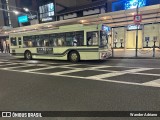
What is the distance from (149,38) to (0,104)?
75.1 ft

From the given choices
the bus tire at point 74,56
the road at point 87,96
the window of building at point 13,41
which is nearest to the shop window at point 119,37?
the bus tire at point 74,56

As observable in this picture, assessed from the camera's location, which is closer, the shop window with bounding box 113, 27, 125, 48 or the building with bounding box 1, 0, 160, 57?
the building with bounding box 1, 0, 160, 57

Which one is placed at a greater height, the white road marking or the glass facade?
the glass facade

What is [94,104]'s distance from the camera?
4023 mm

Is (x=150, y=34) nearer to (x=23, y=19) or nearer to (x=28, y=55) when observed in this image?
(x=28, y=55)

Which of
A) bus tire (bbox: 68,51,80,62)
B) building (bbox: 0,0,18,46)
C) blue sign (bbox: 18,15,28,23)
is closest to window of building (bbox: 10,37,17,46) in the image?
bus tire (bbox: 68,51,80,62)

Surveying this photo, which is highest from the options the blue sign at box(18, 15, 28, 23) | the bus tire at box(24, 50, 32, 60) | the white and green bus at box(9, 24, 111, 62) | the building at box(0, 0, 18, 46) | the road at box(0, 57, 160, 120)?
the building at box(0, 0, 18, 46)

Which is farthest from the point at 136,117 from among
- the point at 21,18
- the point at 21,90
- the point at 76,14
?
the point at 21,18

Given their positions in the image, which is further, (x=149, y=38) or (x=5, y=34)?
(x=5, y=34)

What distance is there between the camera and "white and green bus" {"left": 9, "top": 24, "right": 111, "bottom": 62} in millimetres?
10945

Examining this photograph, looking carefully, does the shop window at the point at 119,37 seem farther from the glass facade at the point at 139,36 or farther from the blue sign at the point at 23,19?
the blue sign at the point at 23,19

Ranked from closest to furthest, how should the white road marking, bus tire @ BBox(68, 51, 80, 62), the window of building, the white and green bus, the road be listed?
1. the road
2. the white road marking
3. the white and green bus
4. bus tire @ BBox(68, 51, 80, 62)
5. the window of building

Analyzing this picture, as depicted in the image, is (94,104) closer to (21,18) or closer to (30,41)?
(30,41)

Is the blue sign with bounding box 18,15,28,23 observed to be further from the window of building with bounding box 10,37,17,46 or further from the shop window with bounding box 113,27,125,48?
the shop window with bounding box 113,27,125,48
